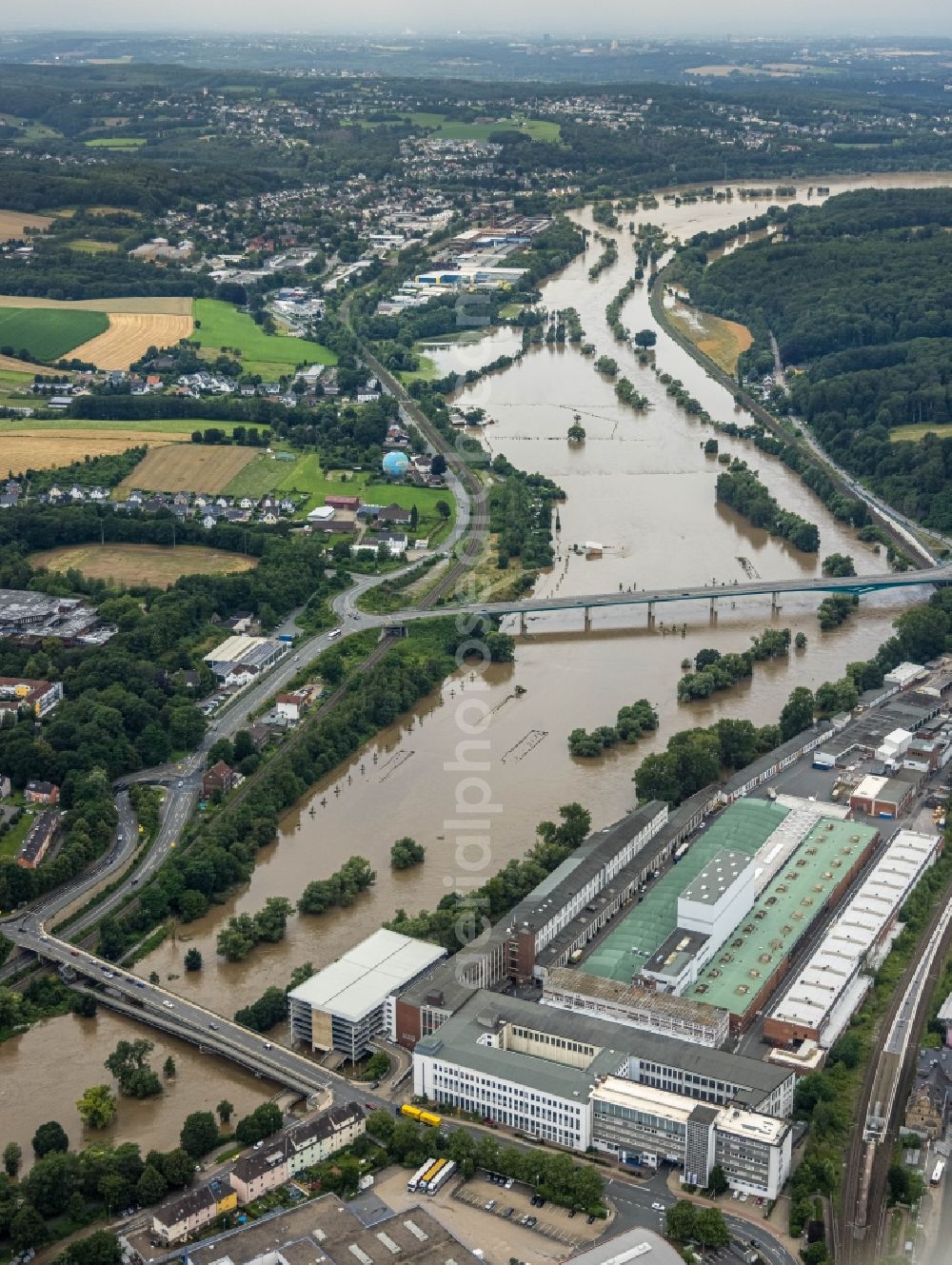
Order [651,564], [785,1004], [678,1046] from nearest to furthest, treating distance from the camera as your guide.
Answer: [678,1046], [785,1004], [651,564]

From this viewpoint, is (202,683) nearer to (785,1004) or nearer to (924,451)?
(785,1004)

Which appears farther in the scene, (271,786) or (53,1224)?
(271,786)

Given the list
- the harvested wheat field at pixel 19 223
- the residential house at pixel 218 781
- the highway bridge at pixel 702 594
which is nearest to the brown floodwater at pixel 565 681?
the highway bridge at pixel 702 594

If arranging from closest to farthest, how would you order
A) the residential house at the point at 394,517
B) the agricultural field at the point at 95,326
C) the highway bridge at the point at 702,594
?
the highway bridge at the point at 702,594 → the residential house at the point at 394,517 → the agricultural field at the point at 95,326

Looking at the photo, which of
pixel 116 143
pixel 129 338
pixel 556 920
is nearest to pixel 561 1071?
pixel 556 920

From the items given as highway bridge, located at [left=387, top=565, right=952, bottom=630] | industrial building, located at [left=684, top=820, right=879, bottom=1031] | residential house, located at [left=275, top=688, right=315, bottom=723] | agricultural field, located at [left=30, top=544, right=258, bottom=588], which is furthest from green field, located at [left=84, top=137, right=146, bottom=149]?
industrial building, located at [left=684, top=820, right=879, bottom=1031]

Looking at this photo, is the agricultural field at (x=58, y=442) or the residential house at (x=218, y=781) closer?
the residential house at (x=218, y=781)

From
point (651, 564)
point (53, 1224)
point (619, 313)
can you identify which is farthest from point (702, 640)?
point (619, 313)

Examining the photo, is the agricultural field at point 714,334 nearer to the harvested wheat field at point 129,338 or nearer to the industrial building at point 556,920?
the harvested wheat field at point 129,338
